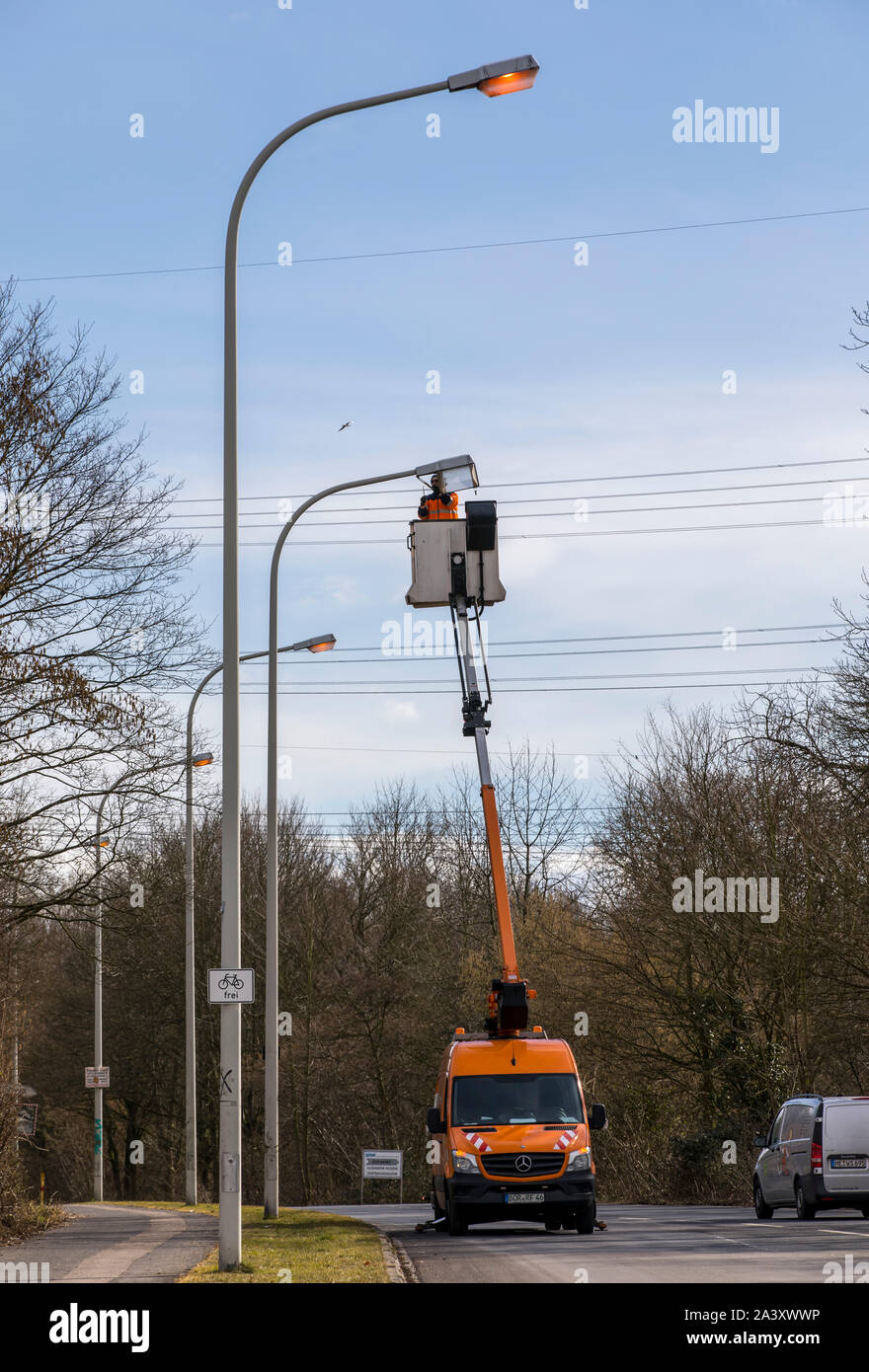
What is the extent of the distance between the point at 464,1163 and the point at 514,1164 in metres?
0.61

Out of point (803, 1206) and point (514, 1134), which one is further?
point (803, 1206)

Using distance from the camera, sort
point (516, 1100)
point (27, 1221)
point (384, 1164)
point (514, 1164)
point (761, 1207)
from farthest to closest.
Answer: point (384, 1164) < point (761, 1207) < point (27, 1221) < point (516, 1100) < point (514, 1164)

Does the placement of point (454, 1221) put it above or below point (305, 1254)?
below

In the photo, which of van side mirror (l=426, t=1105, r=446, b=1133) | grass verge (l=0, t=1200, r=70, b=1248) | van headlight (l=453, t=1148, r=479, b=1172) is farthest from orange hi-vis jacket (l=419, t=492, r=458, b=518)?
grass verge (l=0, t=1200, r=70, b=1248)

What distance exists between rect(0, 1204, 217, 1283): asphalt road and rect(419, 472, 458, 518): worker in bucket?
944cm

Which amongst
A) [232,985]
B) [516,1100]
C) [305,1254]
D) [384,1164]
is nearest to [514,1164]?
[516,1100]

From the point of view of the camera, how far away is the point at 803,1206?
23703 millimetres

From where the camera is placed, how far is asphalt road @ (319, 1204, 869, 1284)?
1463cm

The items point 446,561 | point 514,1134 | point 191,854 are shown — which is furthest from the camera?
point 191,854

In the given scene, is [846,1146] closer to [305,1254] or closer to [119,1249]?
[305,1254]

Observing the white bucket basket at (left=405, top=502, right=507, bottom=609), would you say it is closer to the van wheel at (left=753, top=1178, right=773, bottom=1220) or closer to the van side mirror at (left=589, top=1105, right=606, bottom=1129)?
the van side mirror at (left=589, top=1105, right=606, bottom=1129)

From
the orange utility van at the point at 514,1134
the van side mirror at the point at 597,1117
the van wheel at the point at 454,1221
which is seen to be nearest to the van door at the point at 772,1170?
the orange utility van at the point at 514,1134

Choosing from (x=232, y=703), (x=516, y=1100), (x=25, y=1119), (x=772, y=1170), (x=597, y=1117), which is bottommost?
(x=772, y=1170)
